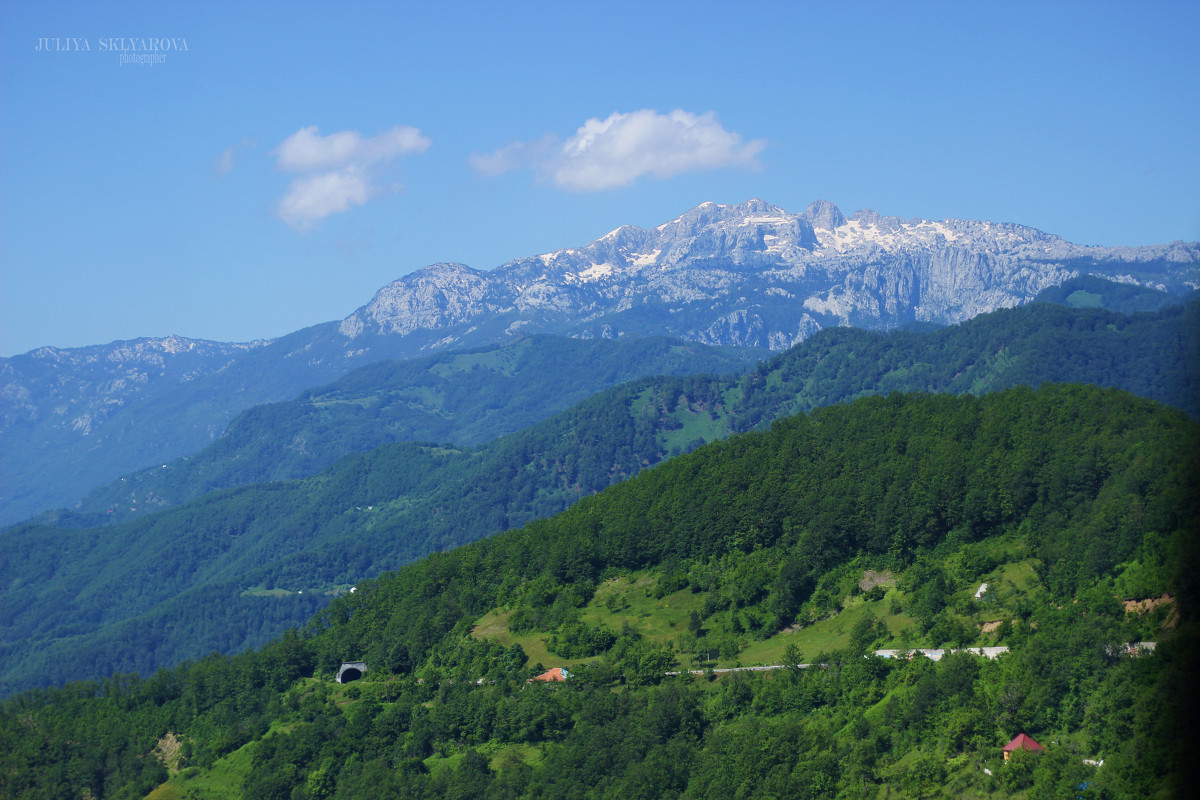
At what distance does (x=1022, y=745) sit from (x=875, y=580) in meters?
34.7

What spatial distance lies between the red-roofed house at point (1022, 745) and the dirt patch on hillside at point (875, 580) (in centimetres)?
3151

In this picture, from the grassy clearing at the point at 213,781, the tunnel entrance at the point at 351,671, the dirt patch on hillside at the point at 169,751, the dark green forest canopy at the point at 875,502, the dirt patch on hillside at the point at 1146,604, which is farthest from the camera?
the tunnel entrance at the point at 351,671

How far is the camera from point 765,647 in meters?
96.4

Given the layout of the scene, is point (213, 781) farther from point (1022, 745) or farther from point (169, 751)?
point (1022, 745)

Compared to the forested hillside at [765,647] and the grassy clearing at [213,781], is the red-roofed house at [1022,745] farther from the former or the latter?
the grassy clearing at [213,781]

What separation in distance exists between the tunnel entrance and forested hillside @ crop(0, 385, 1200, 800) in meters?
1.55

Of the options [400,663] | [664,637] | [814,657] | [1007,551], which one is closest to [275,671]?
[400,663]

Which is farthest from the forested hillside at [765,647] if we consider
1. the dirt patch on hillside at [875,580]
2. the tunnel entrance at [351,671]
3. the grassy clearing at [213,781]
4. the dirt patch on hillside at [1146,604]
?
the tunnel entrance at [351,671]

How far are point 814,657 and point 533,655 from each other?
2876 cm

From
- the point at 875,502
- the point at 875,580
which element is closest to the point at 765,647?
the point at 875,580

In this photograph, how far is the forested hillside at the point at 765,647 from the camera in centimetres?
6988

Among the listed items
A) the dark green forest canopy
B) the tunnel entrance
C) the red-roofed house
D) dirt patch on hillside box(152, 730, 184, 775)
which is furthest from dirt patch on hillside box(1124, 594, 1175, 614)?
dirt patch on hillside box(152, 730, 184, 775)

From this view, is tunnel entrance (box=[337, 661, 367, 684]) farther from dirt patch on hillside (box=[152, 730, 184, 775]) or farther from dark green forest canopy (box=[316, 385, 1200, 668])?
dirt patch on hillside (box=[152, 730, 184, 775])

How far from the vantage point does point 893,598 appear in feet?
309
